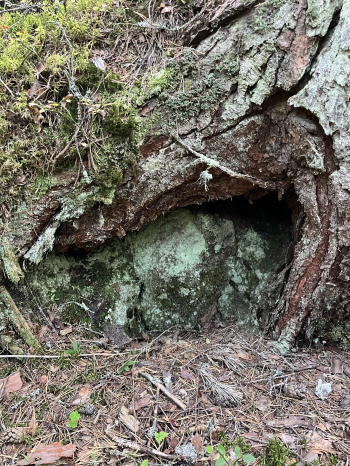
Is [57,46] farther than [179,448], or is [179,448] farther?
[57,46]

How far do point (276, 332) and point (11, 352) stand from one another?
241 centimetres

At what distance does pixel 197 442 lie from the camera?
184 centimetres

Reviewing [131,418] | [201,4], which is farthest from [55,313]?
[201,4]

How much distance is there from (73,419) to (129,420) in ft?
1.20

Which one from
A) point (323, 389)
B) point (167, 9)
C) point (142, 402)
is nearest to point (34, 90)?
point (167, 9)

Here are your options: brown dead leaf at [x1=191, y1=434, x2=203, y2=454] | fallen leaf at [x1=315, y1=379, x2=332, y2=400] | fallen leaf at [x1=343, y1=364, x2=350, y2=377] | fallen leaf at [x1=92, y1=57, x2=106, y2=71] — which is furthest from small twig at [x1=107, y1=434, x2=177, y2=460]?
fallen leaf at [x1=92, y1=57, x2=106, y2=71]

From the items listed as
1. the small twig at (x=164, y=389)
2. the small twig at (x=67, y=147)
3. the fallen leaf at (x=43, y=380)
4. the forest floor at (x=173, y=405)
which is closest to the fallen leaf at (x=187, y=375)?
the forest floor at (x=173, y=405)

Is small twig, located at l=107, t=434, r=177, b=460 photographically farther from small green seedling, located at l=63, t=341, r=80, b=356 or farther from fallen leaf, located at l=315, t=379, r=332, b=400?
fallen leaf, located at l=315, t=379, r=332, b=400

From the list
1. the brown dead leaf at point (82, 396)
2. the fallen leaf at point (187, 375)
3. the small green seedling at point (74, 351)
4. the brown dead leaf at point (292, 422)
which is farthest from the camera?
the small green seedling at point (74, 351)

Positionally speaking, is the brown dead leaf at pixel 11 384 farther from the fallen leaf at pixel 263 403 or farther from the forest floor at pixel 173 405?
the fallen leaf at pixel 263 403

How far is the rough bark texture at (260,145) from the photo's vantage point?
7.07 ft

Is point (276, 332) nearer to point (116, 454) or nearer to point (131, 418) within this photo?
point (131, 418)

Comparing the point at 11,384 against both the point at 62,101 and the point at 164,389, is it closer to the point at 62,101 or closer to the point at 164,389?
the point at 164,389

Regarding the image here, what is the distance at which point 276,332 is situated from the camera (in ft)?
9.73
